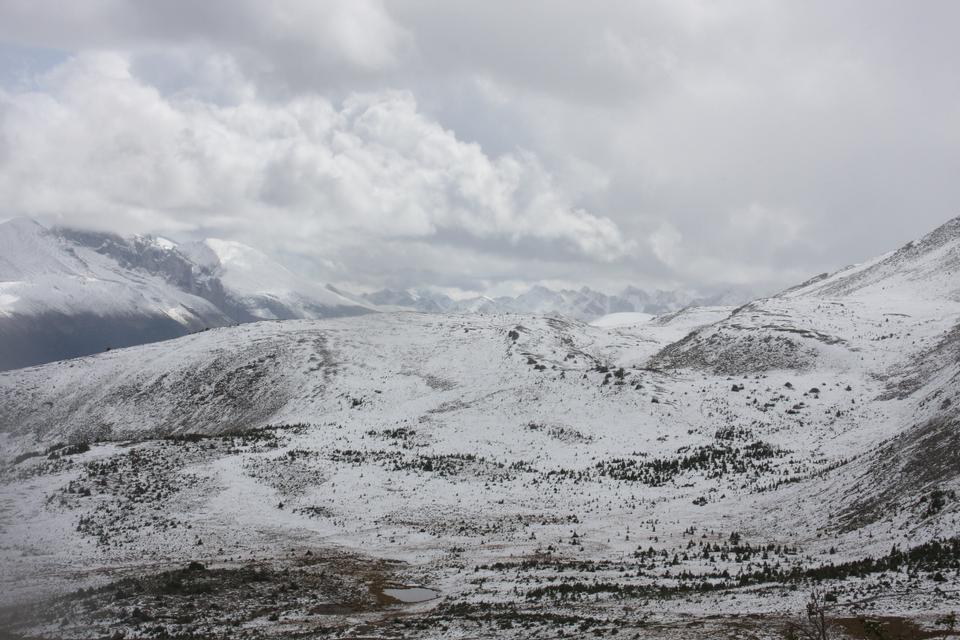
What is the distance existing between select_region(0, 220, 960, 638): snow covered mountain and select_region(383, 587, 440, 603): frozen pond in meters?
0.14

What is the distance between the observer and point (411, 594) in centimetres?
2406

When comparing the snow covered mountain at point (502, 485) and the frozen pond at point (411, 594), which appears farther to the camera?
the frozen pond at point (411, 594)

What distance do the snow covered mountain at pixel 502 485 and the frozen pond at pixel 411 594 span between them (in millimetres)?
144

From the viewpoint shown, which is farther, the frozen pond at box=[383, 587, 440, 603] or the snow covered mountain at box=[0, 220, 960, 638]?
the frozen pond at box=[383, 587, 440, 603]

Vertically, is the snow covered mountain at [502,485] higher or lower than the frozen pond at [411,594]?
higher

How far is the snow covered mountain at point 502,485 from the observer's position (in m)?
20.3

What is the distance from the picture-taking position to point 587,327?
125500mm

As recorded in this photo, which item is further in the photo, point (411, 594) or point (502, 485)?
point (502, 485)

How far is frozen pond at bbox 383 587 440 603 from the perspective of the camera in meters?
23.4

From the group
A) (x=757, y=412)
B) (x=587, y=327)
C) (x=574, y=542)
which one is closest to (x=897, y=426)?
(x=757, y=412)

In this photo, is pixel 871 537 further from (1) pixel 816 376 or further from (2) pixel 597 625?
(1) pixel 816 376

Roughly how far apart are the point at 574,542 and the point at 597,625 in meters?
13.8

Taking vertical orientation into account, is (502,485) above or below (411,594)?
above

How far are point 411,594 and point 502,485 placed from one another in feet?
68.5
